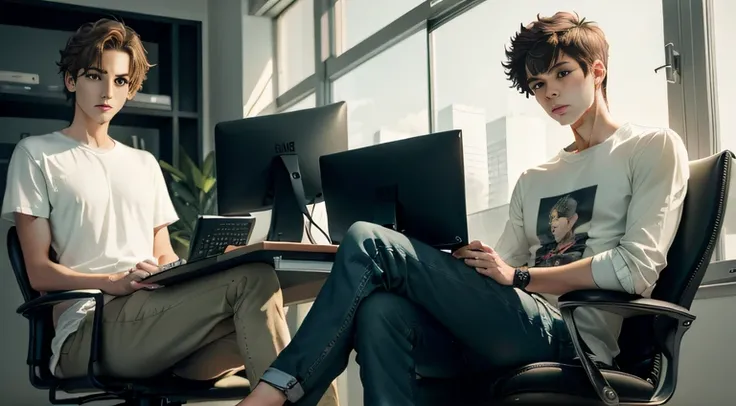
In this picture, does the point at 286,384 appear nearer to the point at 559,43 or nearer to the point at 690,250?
the point at 690,250

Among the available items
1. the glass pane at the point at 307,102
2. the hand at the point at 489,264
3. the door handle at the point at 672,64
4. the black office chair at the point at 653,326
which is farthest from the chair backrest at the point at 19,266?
the glass pane at the point at 307,102

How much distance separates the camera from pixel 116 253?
2.71 meters

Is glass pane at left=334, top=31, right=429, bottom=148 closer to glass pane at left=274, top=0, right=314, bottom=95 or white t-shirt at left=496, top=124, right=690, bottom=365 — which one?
glass pane at left=274, top=0, right=314, bottom=95

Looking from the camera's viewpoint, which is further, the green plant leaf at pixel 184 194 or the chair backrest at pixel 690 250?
the green plant leaf at pixel 184 194

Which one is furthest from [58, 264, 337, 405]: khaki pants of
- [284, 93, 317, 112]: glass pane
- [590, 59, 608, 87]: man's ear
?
[284, 93, 317, 112]: glass pane

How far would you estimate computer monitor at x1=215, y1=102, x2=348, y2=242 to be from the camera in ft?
8.84

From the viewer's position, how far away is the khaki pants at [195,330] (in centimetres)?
218

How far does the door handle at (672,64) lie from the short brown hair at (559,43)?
307 mm

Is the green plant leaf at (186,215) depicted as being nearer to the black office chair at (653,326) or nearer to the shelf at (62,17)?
the shelf at (62,17)

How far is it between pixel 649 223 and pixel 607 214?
0.20 metres

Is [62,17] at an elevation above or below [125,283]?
above

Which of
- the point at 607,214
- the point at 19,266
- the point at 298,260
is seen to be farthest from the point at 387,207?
the point at 19,266

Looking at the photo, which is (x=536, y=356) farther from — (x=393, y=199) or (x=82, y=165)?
(x=82, y=165)

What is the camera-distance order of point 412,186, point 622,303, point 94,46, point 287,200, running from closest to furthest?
1. point 622,303
2. point 412,186
3. point 287,200
4. point 94,46
